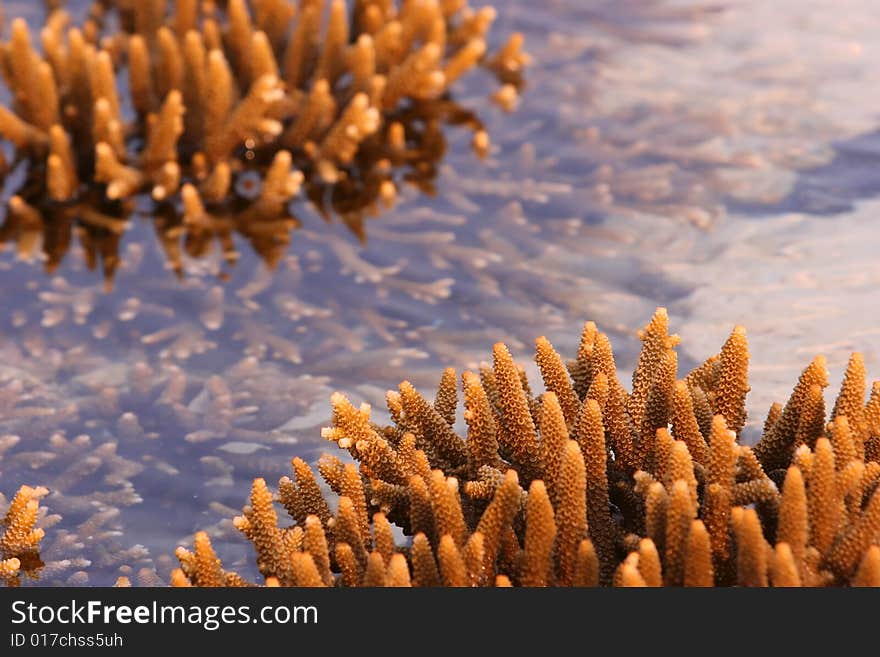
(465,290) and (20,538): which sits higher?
(465,290)

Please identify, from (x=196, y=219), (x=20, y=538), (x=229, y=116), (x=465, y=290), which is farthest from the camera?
(x=229, y=116)

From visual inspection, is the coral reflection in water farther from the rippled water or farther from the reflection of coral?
the reflection of coral

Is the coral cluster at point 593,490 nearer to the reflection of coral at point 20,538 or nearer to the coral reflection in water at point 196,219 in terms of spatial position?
the reflection of coral at point 20,538

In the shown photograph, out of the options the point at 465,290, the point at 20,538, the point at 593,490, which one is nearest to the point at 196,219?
the point at 465,290

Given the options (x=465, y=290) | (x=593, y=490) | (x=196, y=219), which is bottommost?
(x=593, y=490)

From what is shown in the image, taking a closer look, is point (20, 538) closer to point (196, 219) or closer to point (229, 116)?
point (196, 219)

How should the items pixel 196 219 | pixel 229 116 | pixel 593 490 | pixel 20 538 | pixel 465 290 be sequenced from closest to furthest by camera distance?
1. pixel 593 490
2. pixel 20 538
3. pixel 465 290
4. pixel 196 219
5. pixel 229 116
